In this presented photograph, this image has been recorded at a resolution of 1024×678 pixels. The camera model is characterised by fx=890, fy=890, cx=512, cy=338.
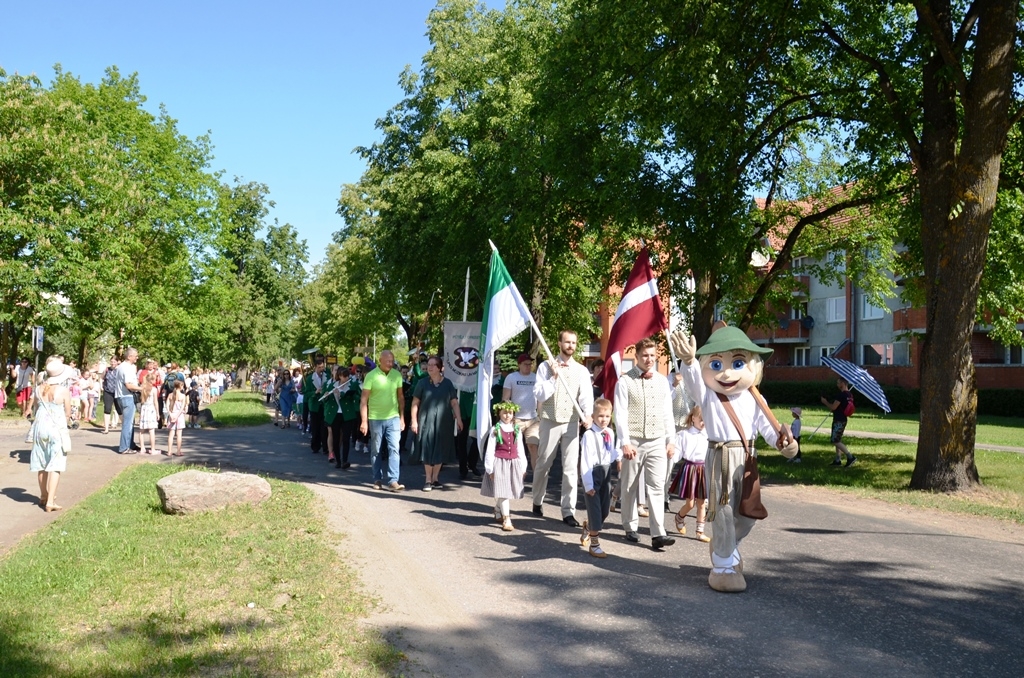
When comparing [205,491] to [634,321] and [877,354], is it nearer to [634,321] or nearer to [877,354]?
[634,321]

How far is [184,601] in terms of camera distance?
21.0ft

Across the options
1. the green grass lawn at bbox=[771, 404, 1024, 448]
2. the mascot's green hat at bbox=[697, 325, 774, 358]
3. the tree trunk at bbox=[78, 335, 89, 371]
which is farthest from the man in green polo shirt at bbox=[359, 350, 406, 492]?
the tree trunk at bbox=[78, 335, 89, 371]

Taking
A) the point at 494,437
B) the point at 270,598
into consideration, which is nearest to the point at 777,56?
the point at 494,437

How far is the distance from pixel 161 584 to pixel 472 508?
15.6 feet

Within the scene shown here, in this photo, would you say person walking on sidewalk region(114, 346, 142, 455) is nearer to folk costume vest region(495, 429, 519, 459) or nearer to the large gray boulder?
the large gray boulder

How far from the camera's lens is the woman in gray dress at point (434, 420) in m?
12.8

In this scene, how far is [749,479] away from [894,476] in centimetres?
977

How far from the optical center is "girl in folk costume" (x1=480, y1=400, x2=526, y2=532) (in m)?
9.45

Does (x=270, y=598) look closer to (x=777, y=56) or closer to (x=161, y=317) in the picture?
(x=777, y=56)

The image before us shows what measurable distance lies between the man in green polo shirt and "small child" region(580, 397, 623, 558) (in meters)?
→ 4.23

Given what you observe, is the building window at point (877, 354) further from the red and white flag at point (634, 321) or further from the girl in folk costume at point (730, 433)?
the girl in folk costume at point (730, 433)

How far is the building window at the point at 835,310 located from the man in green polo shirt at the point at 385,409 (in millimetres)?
43454

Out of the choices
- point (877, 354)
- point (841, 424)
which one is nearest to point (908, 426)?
point (841, 424)

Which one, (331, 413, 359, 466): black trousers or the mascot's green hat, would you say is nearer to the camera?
the mascot's green hat
